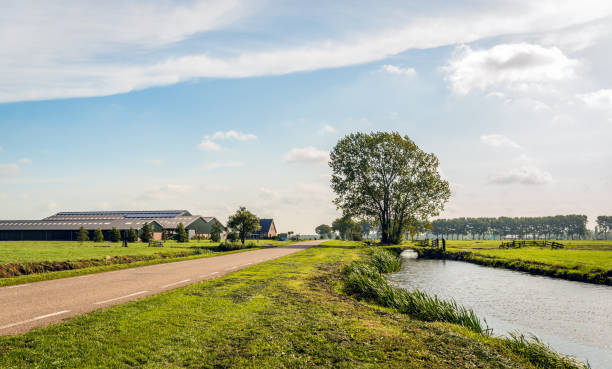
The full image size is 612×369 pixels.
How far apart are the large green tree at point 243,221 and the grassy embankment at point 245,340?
157 feet

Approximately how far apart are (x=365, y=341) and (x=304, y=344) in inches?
59.9

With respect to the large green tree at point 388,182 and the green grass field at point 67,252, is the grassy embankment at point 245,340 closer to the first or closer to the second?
the green grass field at point 67,252

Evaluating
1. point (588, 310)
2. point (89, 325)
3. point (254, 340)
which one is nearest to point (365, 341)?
point (254, 340)

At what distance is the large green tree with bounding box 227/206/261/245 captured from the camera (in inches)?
2343

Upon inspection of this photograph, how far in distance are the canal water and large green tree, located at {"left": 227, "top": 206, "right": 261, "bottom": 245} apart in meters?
36.0

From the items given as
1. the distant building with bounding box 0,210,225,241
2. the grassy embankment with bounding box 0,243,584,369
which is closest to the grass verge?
the grassy embankment with bounding box 0,243,584,369

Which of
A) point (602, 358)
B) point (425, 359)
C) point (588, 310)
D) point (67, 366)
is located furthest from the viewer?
point (588, 310)

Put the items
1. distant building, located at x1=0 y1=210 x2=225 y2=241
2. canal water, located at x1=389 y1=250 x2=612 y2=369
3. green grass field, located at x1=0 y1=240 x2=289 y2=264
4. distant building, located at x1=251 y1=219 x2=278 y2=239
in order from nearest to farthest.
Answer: canal water, located at x1=389 y1=250 x2=612 y2=369 < green grass field, located at x1=0 y1=240 x2=289 y2=264 < distant building, located at x1=0 y1=210 x2=225 y2=241 < distant building, located at x1=251 y1=219 x2=278 y2=239

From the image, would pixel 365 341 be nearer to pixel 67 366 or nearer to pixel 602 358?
pixel 67 366

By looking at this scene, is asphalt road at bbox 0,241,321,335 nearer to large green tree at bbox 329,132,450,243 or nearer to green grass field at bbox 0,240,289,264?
green grass field at bbox 0,240,289,264

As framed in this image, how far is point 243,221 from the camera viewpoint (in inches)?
2347

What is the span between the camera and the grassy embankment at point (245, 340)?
6.92 metres

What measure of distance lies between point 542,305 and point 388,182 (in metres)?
44.8

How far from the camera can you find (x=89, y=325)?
28.3ft
